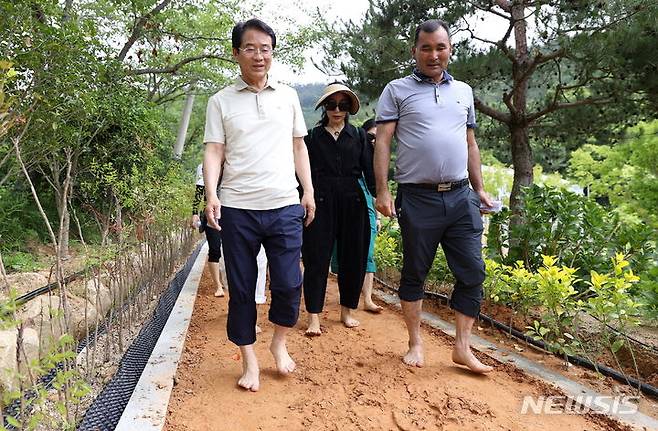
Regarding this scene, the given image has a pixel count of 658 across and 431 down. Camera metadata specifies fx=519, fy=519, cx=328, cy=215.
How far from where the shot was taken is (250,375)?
2398mm

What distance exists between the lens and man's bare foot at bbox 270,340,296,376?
8.25 feet

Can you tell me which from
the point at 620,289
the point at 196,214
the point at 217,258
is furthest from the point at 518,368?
the point at 196,214

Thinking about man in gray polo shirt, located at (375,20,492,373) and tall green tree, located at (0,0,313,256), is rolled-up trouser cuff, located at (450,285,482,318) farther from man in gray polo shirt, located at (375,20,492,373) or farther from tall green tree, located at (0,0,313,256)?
tall green tree, located at (0,0,313,256)

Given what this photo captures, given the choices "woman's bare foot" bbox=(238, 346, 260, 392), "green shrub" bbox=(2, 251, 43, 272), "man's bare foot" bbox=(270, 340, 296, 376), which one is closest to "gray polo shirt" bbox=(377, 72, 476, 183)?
"man's bare foot" bbox=(270, 340, 296, 376)

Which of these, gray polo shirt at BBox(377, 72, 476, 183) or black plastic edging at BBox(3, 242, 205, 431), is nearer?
black plastic edging at BBox(3, 242, 205, 431)

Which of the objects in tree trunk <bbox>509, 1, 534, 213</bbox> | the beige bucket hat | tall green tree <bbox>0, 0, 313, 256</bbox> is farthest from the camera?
tree trunk <bbox>509, 1, 534, 213</bbox>

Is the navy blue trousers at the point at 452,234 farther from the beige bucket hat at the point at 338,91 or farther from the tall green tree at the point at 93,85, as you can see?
the tall green tree at the point at 93,85

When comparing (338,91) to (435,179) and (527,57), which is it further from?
(527,57)

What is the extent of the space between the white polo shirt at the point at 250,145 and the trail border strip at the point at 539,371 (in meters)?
1.49

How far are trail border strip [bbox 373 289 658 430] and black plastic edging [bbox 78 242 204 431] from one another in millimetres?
1821

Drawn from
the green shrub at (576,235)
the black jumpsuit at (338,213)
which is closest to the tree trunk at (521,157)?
the green shrub at (576,235)

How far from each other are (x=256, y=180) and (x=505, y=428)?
1.49 metres

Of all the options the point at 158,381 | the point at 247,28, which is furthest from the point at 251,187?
the point at 158,381

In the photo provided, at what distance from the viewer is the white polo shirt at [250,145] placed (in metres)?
2.40
